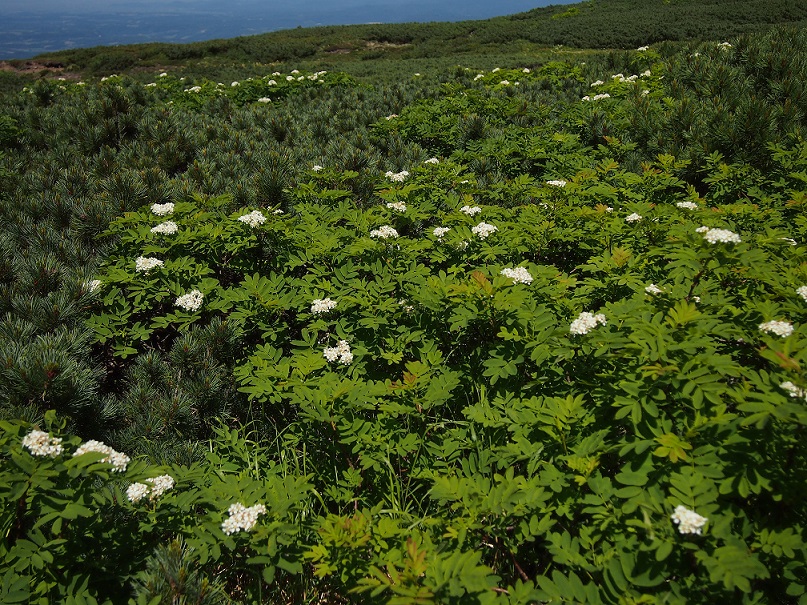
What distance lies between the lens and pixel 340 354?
249cm

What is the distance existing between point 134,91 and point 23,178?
3930 mm

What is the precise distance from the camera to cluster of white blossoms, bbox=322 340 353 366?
2443 mm

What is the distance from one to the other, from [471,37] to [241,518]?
4131cm

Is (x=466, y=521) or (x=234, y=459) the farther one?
(x=234, y=459)

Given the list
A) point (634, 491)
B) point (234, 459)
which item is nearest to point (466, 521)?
point (634, 491)

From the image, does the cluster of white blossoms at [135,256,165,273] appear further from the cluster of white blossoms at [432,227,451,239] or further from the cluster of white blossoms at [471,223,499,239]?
the cluster of white blossoms at [471,223,499,239]

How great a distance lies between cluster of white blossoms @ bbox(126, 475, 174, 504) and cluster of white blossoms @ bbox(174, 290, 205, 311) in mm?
1219

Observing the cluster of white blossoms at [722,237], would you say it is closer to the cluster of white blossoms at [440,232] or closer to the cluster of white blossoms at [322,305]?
the cluster of white blossoms at [440,232]

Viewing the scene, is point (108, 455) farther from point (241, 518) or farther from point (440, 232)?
point (440, 232)

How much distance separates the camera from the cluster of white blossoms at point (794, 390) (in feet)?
4.73

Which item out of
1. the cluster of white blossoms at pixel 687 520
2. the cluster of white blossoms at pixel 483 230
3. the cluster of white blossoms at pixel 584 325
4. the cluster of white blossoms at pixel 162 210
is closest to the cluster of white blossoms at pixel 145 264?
the cluster of white blossoms at pixel 162 210

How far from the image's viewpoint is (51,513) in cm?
154

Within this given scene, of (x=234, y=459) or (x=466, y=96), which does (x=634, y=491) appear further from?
(x=466, y=96)

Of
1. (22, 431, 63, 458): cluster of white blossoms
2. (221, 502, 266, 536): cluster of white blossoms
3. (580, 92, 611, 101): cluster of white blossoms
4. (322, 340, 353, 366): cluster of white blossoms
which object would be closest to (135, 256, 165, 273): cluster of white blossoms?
(322, 340, 353, 366): cluster of white blossoms
